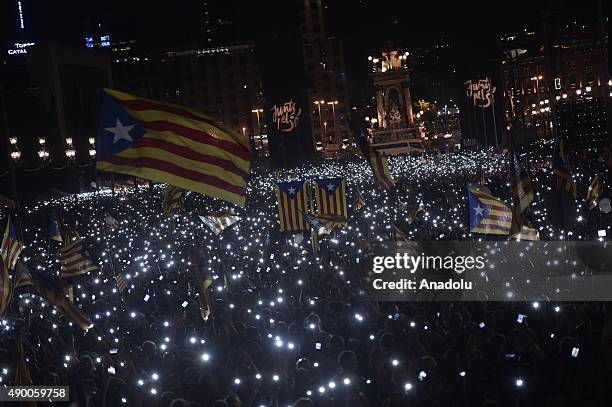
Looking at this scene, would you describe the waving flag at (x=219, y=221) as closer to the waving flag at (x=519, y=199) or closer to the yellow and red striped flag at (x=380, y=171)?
the yellow and red striped flag at (x=380, y=171)

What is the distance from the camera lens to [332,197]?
2206 centimetres

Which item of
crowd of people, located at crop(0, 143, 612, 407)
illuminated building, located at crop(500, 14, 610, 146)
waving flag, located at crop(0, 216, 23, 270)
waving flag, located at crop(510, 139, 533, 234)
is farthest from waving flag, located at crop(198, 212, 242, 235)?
illuminated building, located at crop(500, 14, 610, 146)

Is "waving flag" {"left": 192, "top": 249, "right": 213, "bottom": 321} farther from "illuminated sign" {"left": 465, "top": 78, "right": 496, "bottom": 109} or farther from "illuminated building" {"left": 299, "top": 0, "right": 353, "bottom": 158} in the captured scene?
"illuminated building" {"left": 299, "top": 0, "right": 353, "bottom": 158}

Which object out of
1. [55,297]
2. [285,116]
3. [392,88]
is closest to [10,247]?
[55,297]

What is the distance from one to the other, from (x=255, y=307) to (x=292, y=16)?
80299mm

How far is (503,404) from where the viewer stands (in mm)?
10273

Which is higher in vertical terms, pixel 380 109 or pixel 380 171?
pixel 380 171

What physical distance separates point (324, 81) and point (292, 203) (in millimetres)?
124009

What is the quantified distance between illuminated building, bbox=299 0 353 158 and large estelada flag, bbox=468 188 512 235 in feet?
393

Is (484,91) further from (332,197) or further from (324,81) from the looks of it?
(324,81)

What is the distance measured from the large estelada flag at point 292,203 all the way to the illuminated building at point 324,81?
378 feet

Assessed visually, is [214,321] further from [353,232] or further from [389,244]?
[353,232]

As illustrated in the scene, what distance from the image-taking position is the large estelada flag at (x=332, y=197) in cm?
2198

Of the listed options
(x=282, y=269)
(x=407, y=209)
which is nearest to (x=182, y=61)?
(x=407, y=209)
